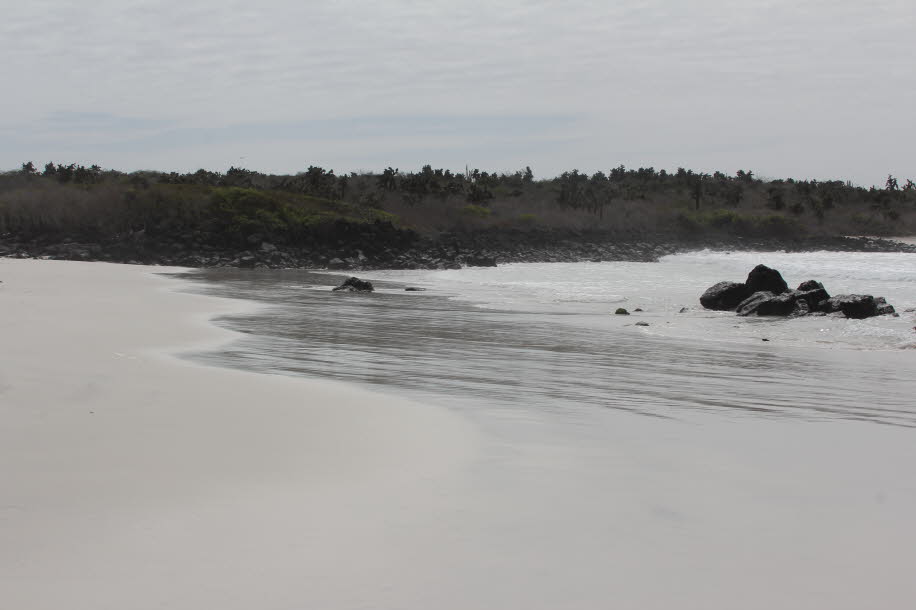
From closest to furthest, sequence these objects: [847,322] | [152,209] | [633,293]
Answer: [847,322] → [633,293] → [152,209]

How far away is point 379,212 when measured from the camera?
43.8 meters

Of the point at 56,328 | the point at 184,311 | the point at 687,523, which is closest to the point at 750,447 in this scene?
the point at 687,523

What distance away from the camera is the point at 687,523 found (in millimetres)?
3723

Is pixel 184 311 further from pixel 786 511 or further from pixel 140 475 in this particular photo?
pixel 786 511

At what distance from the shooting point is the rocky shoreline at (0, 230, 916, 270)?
3297cm

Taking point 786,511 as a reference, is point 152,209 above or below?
above

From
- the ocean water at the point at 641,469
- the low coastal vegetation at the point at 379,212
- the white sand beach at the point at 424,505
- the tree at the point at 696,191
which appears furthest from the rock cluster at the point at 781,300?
the tree at the point at 696,191

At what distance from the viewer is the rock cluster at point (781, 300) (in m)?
14.1

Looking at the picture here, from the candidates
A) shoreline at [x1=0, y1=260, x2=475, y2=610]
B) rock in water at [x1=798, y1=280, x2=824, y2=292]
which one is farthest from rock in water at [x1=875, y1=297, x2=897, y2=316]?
shoreline at [x1=0, y1=260, x2=475, y2=610]

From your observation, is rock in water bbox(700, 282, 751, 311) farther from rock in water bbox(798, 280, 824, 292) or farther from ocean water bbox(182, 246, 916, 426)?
rock in water bbox(798, 280, 824, 292)

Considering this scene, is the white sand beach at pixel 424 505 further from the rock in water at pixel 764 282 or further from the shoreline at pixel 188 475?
the rock in water at pixel 764 282

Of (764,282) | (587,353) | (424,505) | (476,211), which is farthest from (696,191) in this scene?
(424,505)

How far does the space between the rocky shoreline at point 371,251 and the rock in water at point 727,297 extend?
1948 centimetres

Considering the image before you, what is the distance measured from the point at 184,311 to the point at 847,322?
415 inches
